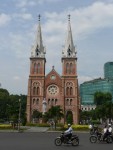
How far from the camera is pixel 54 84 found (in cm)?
9475

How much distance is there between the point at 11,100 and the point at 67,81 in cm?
3008

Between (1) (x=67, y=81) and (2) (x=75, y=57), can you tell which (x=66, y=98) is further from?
(2) (x=75, y=57)

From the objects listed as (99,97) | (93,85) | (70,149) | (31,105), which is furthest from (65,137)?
(93,85)

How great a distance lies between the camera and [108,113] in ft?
312

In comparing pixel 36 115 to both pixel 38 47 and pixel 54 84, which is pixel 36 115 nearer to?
pixel 54 84

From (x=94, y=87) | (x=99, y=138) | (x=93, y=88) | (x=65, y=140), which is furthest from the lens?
(x=93, y=88)

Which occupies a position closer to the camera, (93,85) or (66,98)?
(66,98)

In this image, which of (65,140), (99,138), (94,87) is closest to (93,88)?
(94,87)

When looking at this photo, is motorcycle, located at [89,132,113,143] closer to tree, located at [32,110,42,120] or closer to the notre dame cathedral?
tree, located at [32,110,42,120]

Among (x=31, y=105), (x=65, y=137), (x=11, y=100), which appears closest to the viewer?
(x=65, y=137)

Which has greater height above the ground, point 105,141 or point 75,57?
point 75,57

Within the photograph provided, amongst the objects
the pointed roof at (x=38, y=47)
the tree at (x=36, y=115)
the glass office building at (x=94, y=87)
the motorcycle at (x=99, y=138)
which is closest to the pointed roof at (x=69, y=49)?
the pointed roof at (x=38, y=47)

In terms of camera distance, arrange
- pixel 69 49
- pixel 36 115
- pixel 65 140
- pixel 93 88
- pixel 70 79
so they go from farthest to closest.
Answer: pixel 93 88
pixel 69 49
pixel 70 79
pixel 36 115
pixel 65 140

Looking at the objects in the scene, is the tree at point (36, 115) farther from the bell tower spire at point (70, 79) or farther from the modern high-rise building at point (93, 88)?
the modern high-rise building at point (93, 88)
